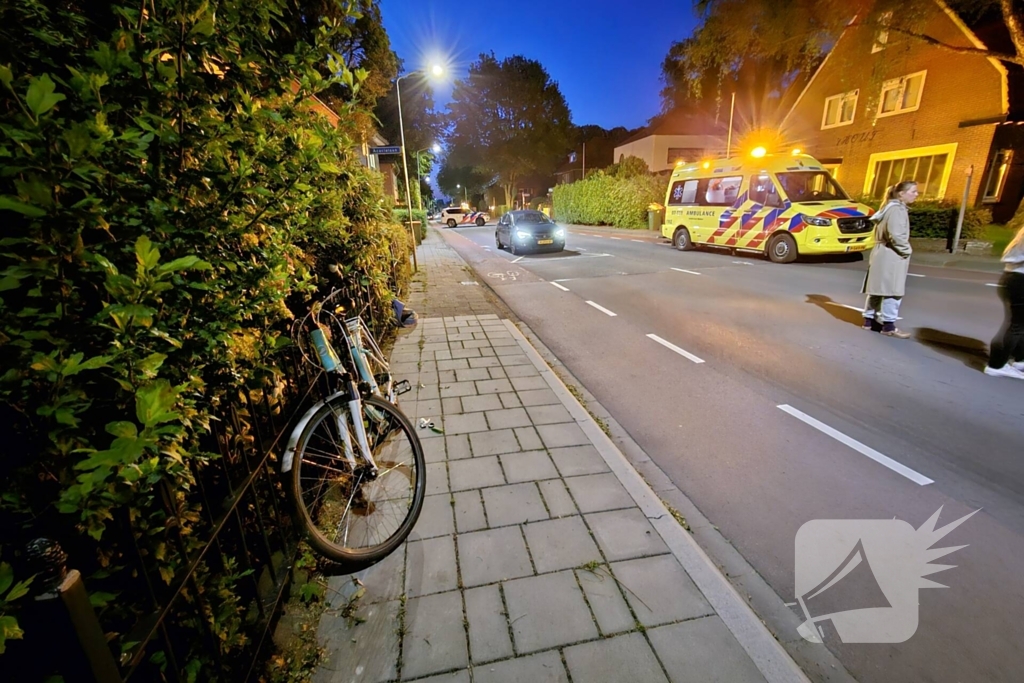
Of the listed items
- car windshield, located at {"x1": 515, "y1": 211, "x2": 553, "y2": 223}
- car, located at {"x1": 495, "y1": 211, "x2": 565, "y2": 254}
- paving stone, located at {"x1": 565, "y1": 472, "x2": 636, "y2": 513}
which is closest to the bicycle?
paving stone, located at {"x1": 565, "y1": 472, "x2": 636, "y2": 513}

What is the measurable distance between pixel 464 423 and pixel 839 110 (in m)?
26.5

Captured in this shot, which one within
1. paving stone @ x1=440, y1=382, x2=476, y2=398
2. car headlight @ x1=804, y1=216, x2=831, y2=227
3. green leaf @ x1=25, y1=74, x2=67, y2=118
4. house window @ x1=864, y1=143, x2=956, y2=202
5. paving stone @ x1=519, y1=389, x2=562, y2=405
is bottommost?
paving stone @ x1=519, y1=389, x2=562, y2=405

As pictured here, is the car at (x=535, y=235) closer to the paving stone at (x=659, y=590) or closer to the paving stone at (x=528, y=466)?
the paving stone at (x=528, y=466)

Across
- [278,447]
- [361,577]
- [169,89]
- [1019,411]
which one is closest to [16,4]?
[169,89]

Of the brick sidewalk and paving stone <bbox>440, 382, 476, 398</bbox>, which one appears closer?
the brick sidewalk

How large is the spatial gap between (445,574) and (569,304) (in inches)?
271

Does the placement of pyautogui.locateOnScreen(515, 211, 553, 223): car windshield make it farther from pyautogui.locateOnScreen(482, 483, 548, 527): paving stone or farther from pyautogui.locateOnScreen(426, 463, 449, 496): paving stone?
pyautogui.locateOnScreen(482, 483, 548, 527): paving stone

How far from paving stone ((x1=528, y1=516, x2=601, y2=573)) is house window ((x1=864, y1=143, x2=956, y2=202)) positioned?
759 inches

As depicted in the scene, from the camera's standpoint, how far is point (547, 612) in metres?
2.07

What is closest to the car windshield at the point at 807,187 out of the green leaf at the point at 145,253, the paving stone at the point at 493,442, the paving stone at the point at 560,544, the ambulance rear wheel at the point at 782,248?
the ambulance rear wheel at the point at 782,248

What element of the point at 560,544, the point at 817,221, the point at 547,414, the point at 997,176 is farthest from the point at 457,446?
the point at 997,176

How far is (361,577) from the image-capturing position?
2309mm

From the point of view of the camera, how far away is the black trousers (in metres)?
4.48

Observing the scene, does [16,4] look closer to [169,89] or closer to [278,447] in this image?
[169,89]
